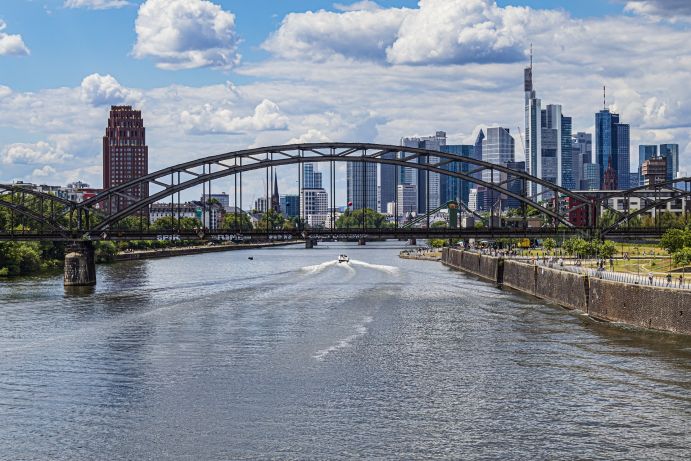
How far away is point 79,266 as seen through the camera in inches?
4186

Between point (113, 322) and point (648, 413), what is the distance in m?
40.5

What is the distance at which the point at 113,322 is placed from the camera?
7019 cm

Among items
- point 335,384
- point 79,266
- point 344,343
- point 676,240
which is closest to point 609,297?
point 344,343

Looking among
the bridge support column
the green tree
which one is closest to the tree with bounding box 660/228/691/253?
the green tree

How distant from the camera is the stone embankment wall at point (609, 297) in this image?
5875cm

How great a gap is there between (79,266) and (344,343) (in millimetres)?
54435

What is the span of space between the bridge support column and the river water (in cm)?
2441

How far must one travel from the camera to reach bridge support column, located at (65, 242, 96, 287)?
105125mm

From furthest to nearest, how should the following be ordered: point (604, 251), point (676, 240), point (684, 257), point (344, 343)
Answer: point (604, 251) → point (676, 240) → point (684, 257) → point (344, 343)

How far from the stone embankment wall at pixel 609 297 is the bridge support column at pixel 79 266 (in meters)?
43.8

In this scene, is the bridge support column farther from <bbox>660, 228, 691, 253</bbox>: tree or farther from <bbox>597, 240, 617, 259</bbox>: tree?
<bbox>660, 228, 691, 253</bbox>: tree

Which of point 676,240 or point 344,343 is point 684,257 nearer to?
point 676,240

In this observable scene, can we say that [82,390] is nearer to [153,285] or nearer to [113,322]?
[113,322]

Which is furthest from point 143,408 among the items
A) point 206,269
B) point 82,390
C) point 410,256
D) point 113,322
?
point 410,256
